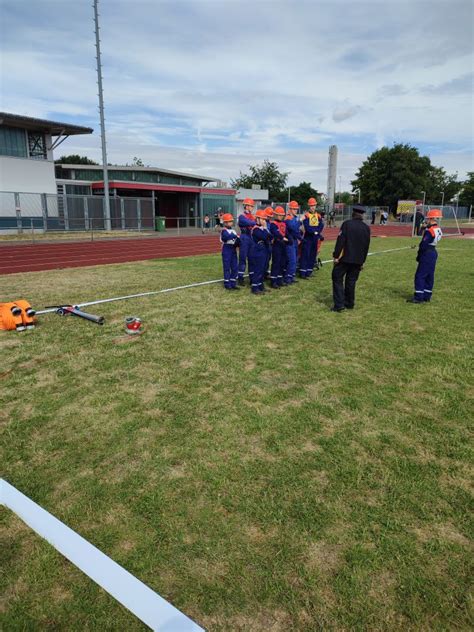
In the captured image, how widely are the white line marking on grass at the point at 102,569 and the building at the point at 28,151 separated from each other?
30694mm

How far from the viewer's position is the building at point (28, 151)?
28.2 meters

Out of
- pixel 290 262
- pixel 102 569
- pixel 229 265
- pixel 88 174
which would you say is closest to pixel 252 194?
pixel 88 174

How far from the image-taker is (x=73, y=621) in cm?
205

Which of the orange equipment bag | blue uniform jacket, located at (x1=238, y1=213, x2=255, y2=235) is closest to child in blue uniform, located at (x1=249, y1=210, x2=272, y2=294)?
blue uniform jacket, located at (x1=238, y1=213, x2=255, y2=235)

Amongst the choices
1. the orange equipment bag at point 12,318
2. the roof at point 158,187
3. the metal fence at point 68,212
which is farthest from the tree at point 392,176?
the orange equipment bag at point 12,318

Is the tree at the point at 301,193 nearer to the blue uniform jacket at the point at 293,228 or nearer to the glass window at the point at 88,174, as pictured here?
the glass window at the point at 88,174

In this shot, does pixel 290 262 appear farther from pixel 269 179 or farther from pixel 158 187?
pixel 269 179

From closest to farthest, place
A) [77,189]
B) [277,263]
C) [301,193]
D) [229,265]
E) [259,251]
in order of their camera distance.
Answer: [259,251] < [229,265] < [277,263] < [77,189] < [301,193]

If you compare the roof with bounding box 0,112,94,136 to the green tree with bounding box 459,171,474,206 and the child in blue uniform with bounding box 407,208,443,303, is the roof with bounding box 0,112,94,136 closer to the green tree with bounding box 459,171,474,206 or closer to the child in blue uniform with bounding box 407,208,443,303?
the child in blue uniform with bounding box 407,208,443,303

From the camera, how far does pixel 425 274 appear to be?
8.52m

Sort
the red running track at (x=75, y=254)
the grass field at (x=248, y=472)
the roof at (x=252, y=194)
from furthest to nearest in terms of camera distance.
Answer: the roof at (x=252, y=194), the red running track at (x=75, y=254), the grass field at (x=248, y=472)

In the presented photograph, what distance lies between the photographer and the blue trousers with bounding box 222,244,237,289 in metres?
9.59

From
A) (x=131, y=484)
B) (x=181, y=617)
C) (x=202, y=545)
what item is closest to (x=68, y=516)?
(x=131, y=484)

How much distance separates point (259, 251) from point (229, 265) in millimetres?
890
